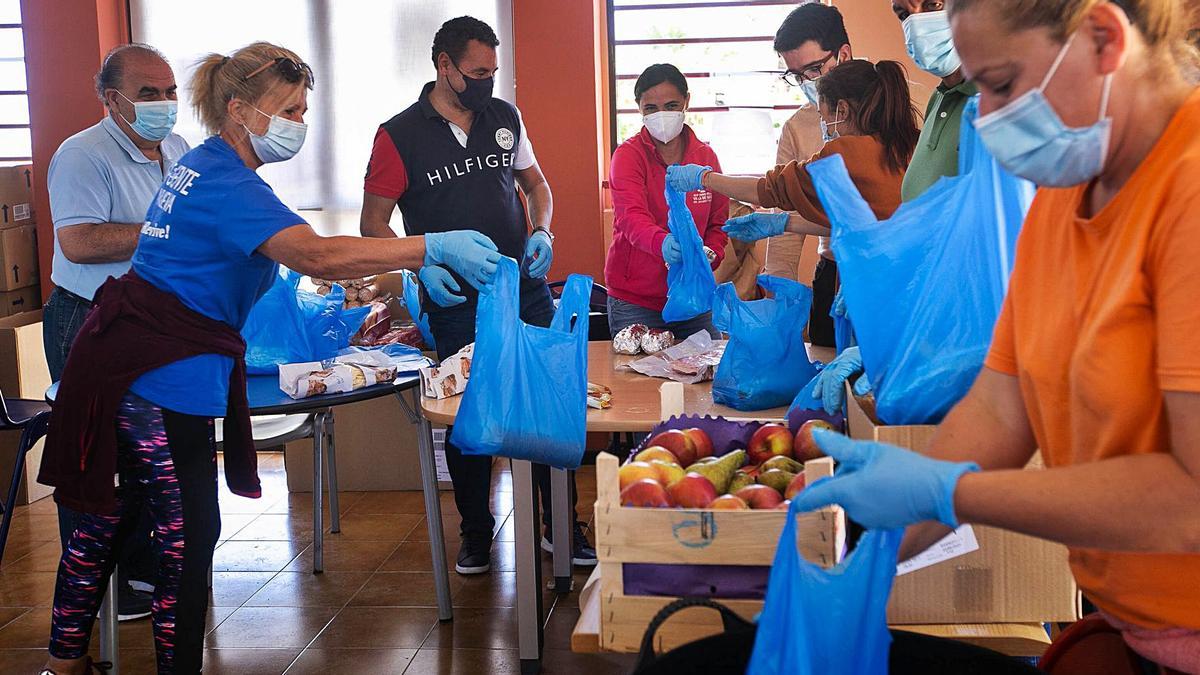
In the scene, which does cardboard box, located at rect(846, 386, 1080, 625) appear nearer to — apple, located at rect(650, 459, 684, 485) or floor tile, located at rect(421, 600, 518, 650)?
apple, located at rect(650, 459, 684, 485)

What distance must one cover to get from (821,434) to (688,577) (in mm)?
399

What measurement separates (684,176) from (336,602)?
162 centimetres

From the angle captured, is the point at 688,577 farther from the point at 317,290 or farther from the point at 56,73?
the point at 56,73

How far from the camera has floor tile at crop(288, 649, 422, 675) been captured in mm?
2902

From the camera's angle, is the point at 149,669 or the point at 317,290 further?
the point at 317,290

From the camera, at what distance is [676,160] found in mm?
3555

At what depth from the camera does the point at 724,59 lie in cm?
525

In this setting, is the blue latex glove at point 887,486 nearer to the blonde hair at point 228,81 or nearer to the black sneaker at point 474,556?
the blonde hair at point 228,81

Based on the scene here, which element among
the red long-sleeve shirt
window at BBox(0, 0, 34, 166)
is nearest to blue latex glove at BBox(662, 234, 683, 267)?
the red long-sleeve shirt

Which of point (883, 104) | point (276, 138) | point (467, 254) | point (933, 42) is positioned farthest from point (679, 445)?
point (276, 138)

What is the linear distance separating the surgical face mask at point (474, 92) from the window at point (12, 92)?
303cm

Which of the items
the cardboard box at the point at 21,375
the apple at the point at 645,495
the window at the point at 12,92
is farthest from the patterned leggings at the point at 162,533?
the window at the point at 12,92

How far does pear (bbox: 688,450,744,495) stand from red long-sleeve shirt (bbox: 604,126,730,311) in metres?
1.75

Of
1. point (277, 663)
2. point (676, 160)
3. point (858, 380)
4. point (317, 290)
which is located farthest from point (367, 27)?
point (858, 380)
